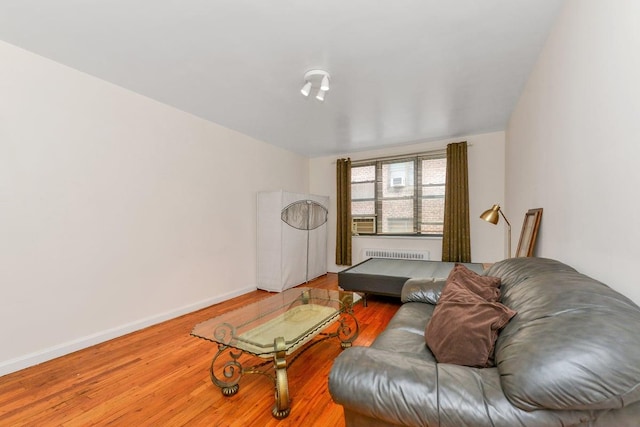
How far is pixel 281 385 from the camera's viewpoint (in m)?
1.63

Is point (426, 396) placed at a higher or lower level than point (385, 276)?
higher

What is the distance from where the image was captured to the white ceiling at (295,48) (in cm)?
175

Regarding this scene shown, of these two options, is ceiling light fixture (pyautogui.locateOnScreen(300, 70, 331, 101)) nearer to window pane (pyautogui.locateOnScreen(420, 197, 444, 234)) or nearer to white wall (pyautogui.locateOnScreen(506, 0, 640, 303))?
white wall (pyautogui.locateOnScreen(506, 0, 640, 303))

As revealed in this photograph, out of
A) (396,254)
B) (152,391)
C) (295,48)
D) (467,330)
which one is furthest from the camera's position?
(396,254)

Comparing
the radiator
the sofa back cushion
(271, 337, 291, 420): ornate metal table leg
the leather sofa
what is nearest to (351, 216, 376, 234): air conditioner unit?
the radiator

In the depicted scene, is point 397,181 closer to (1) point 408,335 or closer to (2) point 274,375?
(1) point 408,335

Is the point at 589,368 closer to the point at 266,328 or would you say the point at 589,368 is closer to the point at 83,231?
the point at 266,328

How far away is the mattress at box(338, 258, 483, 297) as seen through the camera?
10.9 feet

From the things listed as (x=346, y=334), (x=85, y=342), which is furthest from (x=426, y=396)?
(x=85, y=342)

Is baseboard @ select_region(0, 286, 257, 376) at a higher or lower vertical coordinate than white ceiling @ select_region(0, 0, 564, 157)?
lower

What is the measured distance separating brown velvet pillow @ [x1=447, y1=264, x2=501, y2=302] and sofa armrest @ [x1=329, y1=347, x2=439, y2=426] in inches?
30.4

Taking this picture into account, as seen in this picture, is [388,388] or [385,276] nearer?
[388,388]

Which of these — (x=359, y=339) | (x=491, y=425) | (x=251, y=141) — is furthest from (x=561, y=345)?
(x=251, y=141)

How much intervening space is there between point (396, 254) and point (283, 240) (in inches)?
80.6
